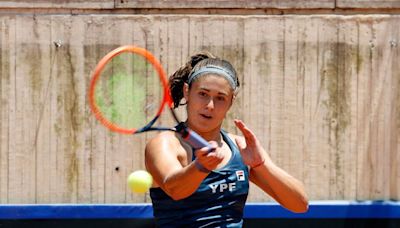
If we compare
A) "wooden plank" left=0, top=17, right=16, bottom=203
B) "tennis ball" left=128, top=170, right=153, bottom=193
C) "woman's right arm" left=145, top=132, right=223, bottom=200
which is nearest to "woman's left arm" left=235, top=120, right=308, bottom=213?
"woman's right arm" left=145, top=132, right=223, bottom=200

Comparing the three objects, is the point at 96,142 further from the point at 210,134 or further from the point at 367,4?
the point at 210,134

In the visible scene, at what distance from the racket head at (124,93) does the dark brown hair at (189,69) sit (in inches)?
1.5

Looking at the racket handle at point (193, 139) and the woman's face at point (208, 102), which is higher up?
the woman's face at point (208, 102)

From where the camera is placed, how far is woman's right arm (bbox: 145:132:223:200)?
2.70 metres

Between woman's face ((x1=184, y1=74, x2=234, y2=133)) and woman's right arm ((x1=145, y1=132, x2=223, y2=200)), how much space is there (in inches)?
4.5

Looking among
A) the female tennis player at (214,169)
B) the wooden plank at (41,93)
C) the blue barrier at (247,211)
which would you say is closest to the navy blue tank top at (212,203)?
the female tennis player at (214,169)

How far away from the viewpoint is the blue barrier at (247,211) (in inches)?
237

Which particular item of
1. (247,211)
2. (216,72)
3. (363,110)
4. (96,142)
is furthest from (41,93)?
(216,72)

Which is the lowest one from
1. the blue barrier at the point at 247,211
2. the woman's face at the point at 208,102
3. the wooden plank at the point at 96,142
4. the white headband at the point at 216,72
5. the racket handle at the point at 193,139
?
the blue barrier at the point at 247,211

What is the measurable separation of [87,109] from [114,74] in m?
0.32

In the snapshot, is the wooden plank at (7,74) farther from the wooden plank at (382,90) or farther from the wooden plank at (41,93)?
the wooden plank at (382,90)

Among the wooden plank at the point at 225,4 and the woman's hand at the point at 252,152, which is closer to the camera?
the woman's hand at the point at 252,152

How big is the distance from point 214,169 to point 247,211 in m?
3.16

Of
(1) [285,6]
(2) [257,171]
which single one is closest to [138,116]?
(2) [257,171]
